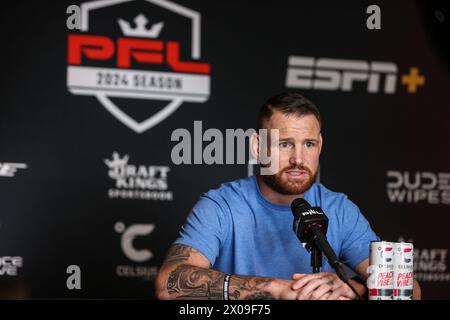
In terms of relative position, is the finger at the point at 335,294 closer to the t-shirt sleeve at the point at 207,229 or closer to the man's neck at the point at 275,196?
the t-shirt sleeve at the point at 207,229

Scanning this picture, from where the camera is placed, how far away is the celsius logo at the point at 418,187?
331cm

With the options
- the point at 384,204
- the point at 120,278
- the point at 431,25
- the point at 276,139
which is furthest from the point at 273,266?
the point at 431,25

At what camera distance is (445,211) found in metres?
3.37

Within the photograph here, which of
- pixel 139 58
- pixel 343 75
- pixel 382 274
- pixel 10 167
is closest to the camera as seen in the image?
pixel 382 274

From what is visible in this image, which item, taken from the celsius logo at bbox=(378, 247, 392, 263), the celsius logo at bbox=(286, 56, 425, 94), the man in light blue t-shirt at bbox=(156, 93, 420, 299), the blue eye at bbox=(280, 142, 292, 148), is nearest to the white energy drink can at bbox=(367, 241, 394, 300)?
the celsius logo at bbox=(378, 247, 392, 263)

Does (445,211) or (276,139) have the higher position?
(276,139)

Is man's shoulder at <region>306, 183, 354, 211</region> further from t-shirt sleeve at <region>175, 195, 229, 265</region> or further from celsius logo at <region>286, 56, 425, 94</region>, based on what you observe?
celsius logo at <region>286, 56, 425, 94</region>

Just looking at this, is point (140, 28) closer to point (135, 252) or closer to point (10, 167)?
point (10, 167)

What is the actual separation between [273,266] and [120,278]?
4.26 feet

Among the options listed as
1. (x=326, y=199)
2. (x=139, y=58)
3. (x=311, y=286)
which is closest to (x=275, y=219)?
(x=326, y=199)

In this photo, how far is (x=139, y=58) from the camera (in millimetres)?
3107

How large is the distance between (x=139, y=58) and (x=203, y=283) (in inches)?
67.8

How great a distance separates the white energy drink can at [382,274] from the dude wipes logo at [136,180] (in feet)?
6.12
